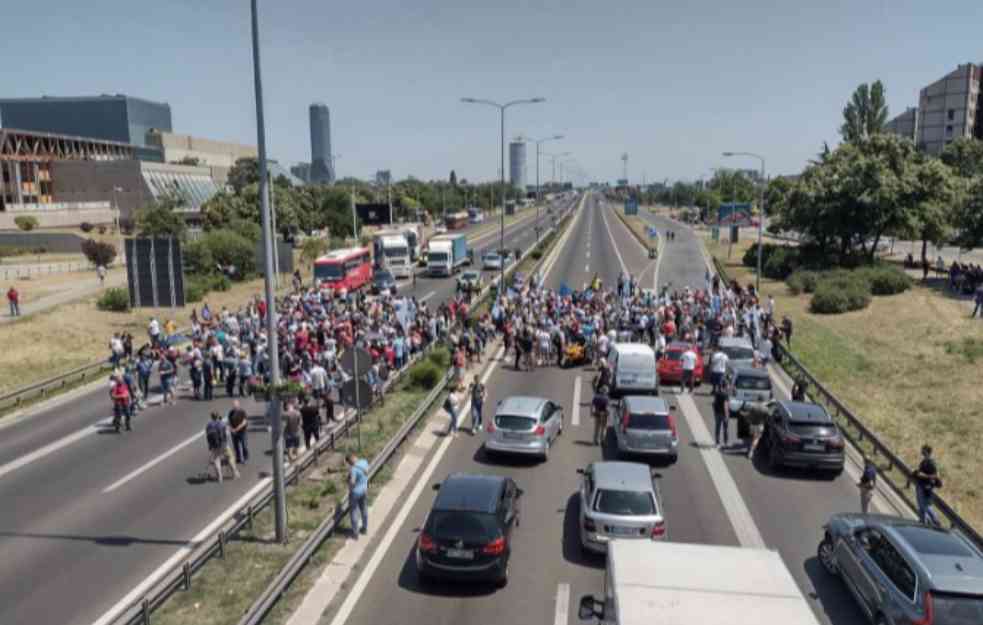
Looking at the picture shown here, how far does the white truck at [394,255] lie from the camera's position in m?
57.7

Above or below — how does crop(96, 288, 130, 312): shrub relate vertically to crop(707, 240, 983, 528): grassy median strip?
above

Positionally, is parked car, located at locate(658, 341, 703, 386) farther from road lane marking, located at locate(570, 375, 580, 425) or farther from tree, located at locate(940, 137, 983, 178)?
tree, located at locate(940, 137, 983, 178)

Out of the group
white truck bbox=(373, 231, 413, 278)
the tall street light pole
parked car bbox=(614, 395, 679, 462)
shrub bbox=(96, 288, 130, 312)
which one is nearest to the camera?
the tall street light pole

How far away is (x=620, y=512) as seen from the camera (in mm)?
12734

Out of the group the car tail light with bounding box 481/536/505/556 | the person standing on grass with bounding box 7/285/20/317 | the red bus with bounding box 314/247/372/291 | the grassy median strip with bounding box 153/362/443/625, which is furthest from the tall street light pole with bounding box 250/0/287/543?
the red bus with bounding box 314/247/372/291

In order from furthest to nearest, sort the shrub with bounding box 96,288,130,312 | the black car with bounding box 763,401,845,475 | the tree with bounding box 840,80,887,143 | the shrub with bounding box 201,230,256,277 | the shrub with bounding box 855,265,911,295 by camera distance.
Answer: the tree with bounding box 840,80,887,143 → the shrub with bounding box 201,230,256,277 → the shrub with bounding box 855,265,911,295 → the shrub with bounding box 96,288,130,312 → the black car with bounding box 763,401,845,475

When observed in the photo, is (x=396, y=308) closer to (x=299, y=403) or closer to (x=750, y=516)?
(x=299, y=403)

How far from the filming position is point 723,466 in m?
18.0

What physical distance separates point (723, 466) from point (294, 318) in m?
18.8

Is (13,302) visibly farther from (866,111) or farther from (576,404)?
(866,111)

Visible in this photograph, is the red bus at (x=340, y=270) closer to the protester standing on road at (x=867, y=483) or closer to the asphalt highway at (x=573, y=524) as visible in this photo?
the asphalt highway at (x=573, y=524)

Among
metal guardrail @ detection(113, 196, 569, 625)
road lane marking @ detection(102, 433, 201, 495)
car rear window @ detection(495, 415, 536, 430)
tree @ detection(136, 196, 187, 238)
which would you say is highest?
tree @ detection(136, 196, 187, 238)

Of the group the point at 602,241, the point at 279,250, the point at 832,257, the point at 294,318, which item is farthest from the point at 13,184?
the point at 832,257

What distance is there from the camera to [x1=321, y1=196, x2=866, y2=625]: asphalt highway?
444 inches
